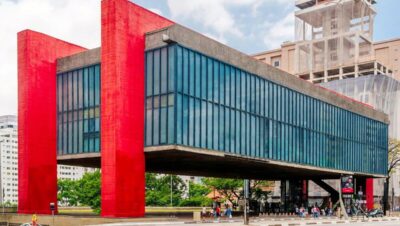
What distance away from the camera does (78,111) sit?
51.4 m

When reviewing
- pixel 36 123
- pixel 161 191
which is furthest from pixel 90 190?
pixel 36 123

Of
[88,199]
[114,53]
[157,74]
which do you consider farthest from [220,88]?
[88,199]

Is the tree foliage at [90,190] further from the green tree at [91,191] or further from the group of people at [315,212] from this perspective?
the group of people at [315,212]

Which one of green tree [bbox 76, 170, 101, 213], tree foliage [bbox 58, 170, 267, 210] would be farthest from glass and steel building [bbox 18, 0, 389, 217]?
green tree [bbox 76, 170, 101, 213]

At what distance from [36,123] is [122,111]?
42.2ft

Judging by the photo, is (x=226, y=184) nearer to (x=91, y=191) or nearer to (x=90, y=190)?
(x=91, y=191)

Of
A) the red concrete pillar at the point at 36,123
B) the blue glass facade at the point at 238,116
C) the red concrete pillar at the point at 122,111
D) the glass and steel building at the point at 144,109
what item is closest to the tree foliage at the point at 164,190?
the blue glass facade at the point at 238,116

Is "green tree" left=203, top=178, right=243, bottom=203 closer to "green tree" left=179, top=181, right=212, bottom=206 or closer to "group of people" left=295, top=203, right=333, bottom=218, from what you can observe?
"green tree" left=179, top=181, right=212, bottom=206

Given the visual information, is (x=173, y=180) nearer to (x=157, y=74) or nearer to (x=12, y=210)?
(x=12, y=210)

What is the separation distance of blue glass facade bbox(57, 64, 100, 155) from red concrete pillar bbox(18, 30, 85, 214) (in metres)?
1.02

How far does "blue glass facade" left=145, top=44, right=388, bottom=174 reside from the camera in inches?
1751

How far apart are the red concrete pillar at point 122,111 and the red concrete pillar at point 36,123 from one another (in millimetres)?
10802

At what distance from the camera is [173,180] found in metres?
122

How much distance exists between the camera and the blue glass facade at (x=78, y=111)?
164 ft
